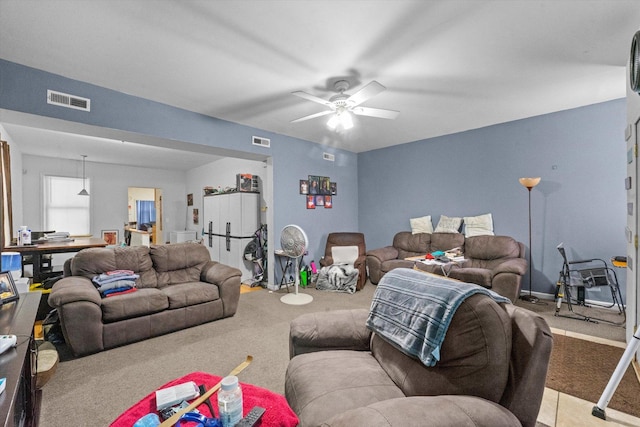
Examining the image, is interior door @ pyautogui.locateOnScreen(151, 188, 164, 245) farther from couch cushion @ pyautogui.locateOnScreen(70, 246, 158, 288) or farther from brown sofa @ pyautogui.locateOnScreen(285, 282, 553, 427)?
brown sofa @ pyautogui.locateOnScreen(285, 282, 553, 427)

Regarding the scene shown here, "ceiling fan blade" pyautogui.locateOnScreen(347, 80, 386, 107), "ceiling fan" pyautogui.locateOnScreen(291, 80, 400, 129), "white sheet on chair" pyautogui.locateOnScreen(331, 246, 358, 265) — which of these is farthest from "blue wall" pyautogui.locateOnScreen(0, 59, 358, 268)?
"ceiling fan blade" pyautogui.locateOnScreen(347, 80, 386, 107)

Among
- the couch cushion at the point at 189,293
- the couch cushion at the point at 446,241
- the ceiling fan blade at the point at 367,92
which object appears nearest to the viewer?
the ceiling fan blade at the point at 367,92

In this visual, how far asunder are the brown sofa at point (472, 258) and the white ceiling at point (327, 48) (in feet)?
6.62

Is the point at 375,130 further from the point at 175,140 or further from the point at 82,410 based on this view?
the point at 82,410

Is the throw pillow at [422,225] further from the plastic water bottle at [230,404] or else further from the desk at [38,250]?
the desk at [38,250]

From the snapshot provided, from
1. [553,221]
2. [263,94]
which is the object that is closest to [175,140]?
[263,94]

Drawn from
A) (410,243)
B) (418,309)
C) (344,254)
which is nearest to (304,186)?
(344,254)

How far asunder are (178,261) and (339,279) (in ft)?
7.98

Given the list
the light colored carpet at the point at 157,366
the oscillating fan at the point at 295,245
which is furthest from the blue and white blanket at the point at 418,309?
the oscillating fan at the point at 295,245

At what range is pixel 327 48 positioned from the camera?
7.90 feet

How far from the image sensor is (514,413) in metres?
1.13

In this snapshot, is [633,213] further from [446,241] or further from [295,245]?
[295,245]

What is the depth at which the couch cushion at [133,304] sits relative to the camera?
108 inches

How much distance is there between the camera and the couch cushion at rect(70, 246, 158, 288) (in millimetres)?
3168
